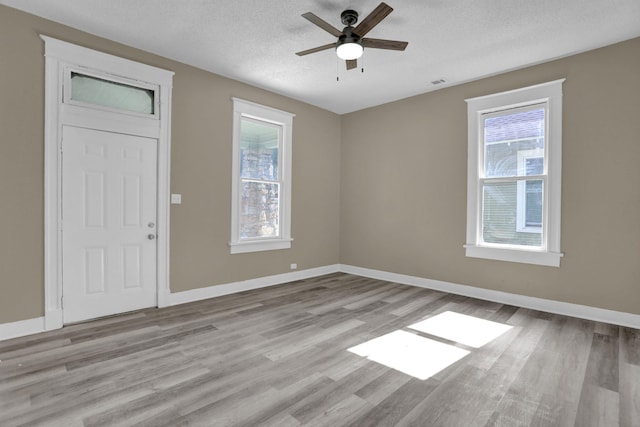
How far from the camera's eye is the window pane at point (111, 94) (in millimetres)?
3434

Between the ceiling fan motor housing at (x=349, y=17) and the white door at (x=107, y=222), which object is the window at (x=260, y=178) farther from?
the ceiling fan motor housing at (x=349, y=17)

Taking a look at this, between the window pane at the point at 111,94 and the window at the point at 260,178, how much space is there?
1.16 meters

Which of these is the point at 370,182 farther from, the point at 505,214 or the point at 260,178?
the point at 505,214

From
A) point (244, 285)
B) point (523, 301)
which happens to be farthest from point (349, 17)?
point (523, 301)

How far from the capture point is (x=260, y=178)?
16.8 feet

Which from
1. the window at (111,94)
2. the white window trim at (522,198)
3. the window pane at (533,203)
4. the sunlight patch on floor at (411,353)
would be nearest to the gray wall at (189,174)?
the window at (111,94)

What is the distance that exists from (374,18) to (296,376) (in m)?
2.81

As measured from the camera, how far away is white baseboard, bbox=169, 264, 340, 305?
13.8 feet

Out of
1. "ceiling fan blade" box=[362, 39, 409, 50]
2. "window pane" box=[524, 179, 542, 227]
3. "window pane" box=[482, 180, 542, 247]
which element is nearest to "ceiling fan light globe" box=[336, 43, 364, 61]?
"ceiling fan blade" box=[362, 39, 409, 50]

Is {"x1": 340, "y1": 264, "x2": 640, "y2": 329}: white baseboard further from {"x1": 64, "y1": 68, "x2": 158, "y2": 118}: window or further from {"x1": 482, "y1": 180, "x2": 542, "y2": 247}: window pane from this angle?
{"x1": 64, "y1": 68, "x2": 158, "y2": 118}: window

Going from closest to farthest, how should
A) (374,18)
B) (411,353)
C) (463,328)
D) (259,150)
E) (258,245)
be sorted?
(374,18) → (411,353) → (463,328) → (258,245) → (259,150)

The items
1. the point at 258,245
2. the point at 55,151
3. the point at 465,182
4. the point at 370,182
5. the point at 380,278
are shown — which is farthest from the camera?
the point at 370,182

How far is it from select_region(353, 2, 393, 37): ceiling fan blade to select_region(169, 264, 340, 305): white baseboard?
351 cm

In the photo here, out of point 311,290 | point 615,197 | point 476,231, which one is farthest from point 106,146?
point 615,197
